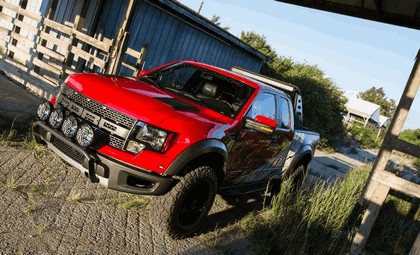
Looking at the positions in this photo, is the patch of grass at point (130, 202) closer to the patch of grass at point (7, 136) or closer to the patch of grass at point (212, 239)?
the patch of grass at point (212, 239)

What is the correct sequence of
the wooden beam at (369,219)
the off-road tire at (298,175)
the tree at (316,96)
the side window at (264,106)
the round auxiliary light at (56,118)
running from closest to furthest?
1. the round auxiliary light at (56,118)
2. the side window at (264,106)
3. the wooden beam at (369,219)
4. the off-road tire at (298,175)
5. the tree at (316,96)

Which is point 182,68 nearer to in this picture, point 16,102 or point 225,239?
point 225,239

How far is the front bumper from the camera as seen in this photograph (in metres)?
3.14

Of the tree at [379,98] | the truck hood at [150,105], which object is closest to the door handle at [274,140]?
the truck hood at [150,105]

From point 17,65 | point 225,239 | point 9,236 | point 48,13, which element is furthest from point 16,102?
point 225,239

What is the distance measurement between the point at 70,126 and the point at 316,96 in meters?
15.1

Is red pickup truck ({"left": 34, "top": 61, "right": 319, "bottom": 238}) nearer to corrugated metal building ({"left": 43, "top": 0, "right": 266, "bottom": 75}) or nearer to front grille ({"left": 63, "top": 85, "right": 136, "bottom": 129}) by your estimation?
front grille ({"left": 63, "top": 85, "right": 136, "bottom": 129})

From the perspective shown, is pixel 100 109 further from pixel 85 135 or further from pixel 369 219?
pixel 369 219

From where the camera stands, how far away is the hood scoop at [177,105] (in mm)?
3548

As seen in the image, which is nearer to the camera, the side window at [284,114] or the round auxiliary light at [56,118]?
the round auxiliary light at [56,118]

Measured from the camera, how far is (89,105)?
3.43 m

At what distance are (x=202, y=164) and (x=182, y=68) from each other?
6.45 feet

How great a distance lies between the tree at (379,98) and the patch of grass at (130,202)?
306 ft

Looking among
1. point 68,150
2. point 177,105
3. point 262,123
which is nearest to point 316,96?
point 262,123
